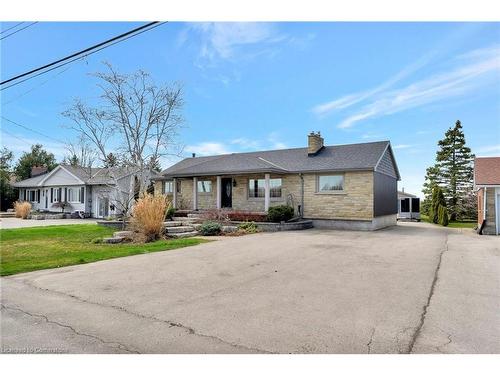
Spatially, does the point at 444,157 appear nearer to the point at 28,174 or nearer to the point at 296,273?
the point at 296,273

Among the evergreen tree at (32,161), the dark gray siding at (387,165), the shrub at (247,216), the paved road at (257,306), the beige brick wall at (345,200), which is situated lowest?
the paved road at (257,306)

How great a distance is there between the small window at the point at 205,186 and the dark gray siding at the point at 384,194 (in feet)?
33.0

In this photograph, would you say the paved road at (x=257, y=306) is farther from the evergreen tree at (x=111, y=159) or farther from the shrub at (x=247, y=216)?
the evergreen tree at (x=111, y=159)

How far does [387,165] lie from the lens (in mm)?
19344

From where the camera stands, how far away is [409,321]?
4004 millimetres

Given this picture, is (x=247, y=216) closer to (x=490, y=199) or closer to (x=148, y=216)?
(x=148, y=216)

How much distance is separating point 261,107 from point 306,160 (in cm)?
510

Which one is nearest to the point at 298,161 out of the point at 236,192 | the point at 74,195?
the point at 236,192

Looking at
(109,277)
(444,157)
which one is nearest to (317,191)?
(109,277)

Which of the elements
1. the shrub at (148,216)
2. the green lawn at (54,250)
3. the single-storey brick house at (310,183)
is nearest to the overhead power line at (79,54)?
the green lawn at (54,250)

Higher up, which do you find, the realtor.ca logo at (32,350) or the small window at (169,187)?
the small window at (169,187)

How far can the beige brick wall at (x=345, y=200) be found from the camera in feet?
53.8

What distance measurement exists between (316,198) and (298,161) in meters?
2.75

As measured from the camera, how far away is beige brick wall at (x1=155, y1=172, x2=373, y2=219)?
54.1 feet
